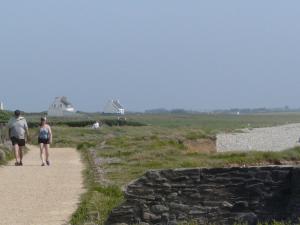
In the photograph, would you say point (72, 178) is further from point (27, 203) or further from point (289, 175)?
point (289, 175)

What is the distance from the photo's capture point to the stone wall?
11.2 metres

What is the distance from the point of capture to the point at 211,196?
1142 centimetres

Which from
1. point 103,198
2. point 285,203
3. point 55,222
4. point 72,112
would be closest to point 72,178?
point 103,198

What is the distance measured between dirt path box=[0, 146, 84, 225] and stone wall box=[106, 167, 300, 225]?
1232mm

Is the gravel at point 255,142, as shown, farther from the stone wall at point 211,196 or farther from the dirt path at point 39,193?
the stone wall at point 211,196

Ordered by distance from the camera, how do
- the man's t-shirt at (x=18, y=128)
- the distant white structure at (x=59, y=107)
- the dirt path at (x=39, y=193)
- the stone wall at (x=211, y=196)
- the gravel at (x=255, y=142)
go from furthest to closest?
the distant white structure at (x=59, y=107) → the gravel at (x=255, y=142) → the man's t-shirt at (x=18, y=128) → the dirt path at (x=39, y=193) → the stone wall at (x=211, y=196)

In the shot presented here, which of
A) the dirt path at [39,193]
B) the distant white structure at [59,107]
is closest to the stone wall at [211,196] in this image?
the dirt path at [39,193]

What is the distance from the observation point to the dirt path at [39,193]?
11891mm

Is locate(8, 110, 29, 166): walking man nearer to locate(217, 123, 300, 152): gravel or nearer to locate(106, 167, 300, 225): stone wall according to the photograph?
locate(106, 167, 300, 225): stone wall

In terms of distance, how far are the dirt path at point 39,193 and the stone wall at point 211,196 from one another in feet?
4.04

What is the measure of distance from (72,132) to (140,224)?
36770 mm

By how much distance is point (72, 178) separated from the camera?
59.3 feet

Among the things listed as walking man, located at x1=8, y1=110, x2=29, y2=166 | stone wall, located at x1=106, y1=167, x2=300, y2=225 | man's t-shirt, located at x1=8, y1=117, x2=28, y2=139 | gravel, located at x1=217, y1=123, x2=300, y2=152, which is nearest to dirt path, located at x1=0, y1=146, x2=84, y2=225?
walking man, located at x1=8, y1=110, x2=29, y2=166

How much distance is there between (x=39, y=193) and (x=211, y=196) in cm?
453
